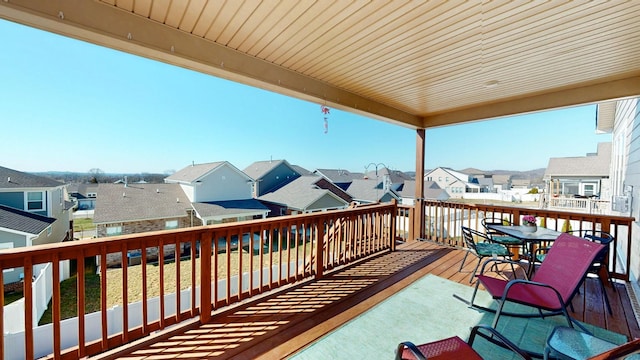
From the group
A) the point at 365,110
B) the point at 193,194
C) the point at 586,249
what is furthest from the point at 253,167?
the point at 586,249

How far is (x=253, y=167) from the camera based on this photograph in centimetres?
1727

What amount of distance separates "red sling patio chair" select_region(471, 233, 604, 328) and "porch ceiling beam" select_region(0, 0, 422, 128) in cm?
301

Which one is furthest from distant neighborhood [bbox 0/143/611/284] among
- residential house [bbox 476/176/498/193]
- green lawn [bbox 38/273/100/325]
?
residential house [bbox 476/176/498/193]

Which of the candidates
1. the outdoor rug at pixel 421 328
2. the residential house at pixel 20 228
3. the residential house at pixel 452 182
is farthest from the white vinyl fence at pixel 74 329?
the residential house at pixel 452 182

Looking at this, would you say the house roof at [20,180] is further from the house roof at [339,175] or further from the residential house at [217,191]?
the house roof at [339,175]

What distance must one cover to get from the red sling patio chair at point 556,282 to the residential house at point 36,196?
4.67m

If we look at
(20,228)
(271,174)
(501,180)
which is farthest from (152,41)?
(501,180)

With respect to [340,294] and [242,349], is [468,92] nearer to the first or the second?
[340,294]

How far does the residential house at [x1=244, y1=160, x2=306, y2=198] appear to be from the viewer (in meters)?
16.2

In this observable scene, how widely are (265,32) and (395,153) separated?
48.9ft

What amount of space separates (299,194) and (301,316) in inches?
470

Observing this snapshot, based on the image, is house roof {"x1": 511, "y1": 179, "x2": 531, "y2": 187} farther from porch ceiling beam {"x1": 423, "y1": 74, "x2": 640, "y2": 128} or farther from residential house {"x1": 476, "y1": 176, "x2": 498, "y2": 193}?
porch ceiling beam {"x1": 423, "y1": 74, "x2": 640, "y2": 128}

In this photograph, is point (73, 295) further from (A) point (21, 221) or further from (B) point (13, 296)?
(B) point (13, 296)

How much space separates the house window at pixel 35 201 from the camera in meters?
3.20
